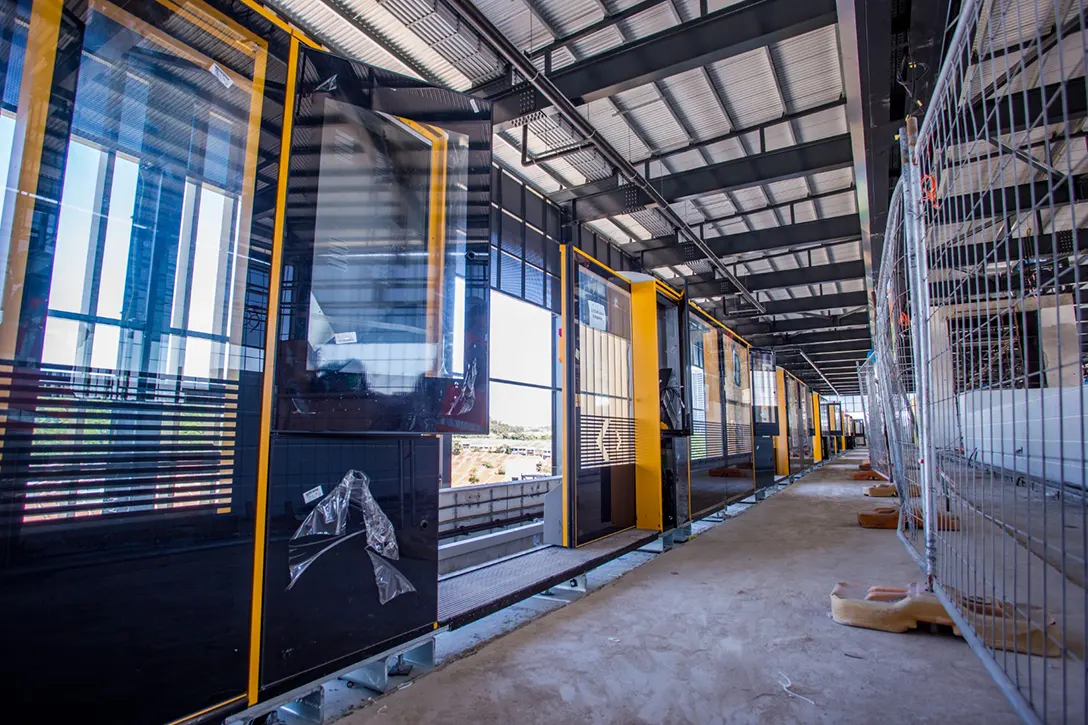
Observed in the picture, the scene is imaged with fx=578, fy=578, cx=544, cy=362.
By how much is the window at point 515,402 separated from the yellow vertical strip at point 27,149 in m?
6.50

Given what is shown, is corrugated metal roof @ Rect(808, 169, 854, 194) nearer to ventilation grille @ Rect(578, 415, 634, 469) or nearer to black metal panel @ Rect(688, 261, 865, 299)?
black metal panel @ Rect(688, 261, 865, 299)

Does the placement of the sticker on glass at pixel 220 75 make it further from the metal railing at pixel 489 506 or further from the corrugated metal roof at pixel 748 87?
the metal railing at pixel 489 506

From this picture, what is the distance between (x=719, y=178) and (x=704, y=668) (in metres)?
6.19

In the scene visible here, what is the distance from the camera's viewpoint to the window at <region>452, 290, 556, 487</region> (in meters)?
8.70

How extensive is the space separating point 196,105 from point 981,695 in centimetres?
364

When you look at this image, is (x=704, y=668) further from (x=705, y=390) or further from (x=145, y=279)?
(x=705, y=390)

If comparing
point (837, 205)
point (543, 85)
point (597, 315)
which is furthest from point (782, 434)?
point (543, 85)

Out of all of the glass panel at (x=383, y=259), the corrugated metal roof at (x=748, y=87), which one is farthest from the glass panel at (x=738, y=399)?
the glass panel at (x=383, y=259)

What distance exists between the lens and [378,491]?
92.9 inches

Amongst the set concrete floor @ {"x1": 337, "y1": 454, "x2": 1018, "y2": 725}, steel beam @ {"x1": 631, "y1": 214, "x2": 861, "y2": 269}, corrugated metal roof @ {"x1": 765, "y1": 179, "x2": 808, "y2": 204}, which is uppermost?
corrugated metal roof @ {"x1": 765, "y1": 179, "x2": 808, "y2": 204}

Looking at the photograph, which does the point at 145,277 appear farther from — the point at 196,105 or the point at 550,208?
the point at 550,208

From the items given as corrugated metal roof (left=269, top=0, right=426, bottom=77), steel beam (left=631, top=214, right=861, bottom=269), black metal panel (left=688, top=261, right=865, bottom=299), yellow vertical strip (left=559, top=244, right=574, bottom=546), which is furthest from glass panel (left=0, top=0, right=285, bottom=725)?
black metal panel (left=688, top=261, right=865, bottom=299)

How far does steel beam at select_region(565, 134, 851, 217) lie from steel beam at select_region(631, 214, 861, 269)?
1710 mm

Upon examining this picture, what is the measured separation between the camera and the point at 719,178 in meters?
7.32
